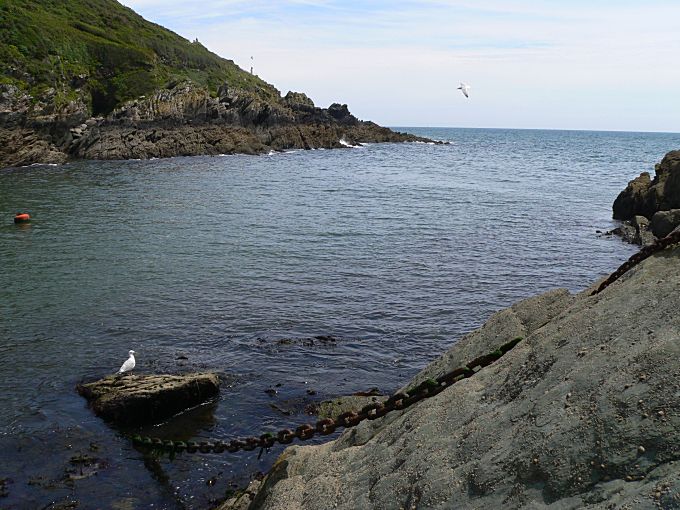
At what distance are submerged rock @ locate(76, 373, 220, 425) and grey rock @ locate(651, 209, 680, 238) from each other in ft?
67.8

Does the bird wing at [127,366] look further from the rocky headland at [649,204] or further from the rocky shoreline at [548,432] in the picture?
the rocky headland at [649,204]

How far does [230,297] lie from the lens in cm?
1992

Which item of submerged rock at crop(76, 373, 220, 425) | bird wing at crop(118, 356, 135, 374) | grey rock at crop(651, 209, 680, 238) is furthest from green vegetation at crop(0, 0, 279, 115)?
submerged rock at crop(76, 373, 220, 425)

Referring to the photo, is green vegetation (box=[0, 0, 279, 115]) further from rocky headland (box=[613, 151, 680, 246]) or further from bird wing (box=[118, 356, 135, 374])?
bird wing (box=[118, 356, 135, 374])

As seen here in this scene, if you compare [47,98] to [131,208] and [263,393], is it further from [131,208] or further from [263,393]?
[263,393]

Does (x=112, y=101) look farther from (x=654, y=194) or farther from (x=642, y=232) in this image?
(x=642, y=232)

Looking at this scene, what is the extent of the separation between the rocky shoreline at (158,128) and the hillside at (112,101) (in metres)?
0.14

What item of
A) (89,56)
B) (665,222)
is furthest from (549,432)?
(89,56)

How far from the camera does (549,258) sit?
85.6 ft

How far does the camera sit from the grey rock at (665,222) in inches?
1001

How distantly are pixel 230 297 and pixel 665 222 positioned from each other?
18.8 meters

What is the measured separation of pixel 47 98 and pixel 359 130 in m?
66.2

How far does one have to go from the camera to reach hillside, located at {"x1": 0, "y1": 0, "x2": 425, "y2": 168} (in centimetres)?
7238

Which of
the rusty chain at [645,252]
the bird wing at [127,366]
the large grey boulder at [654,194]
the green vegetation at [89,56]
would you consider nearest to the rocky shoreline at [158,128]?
the green vegetation at [89,56]
